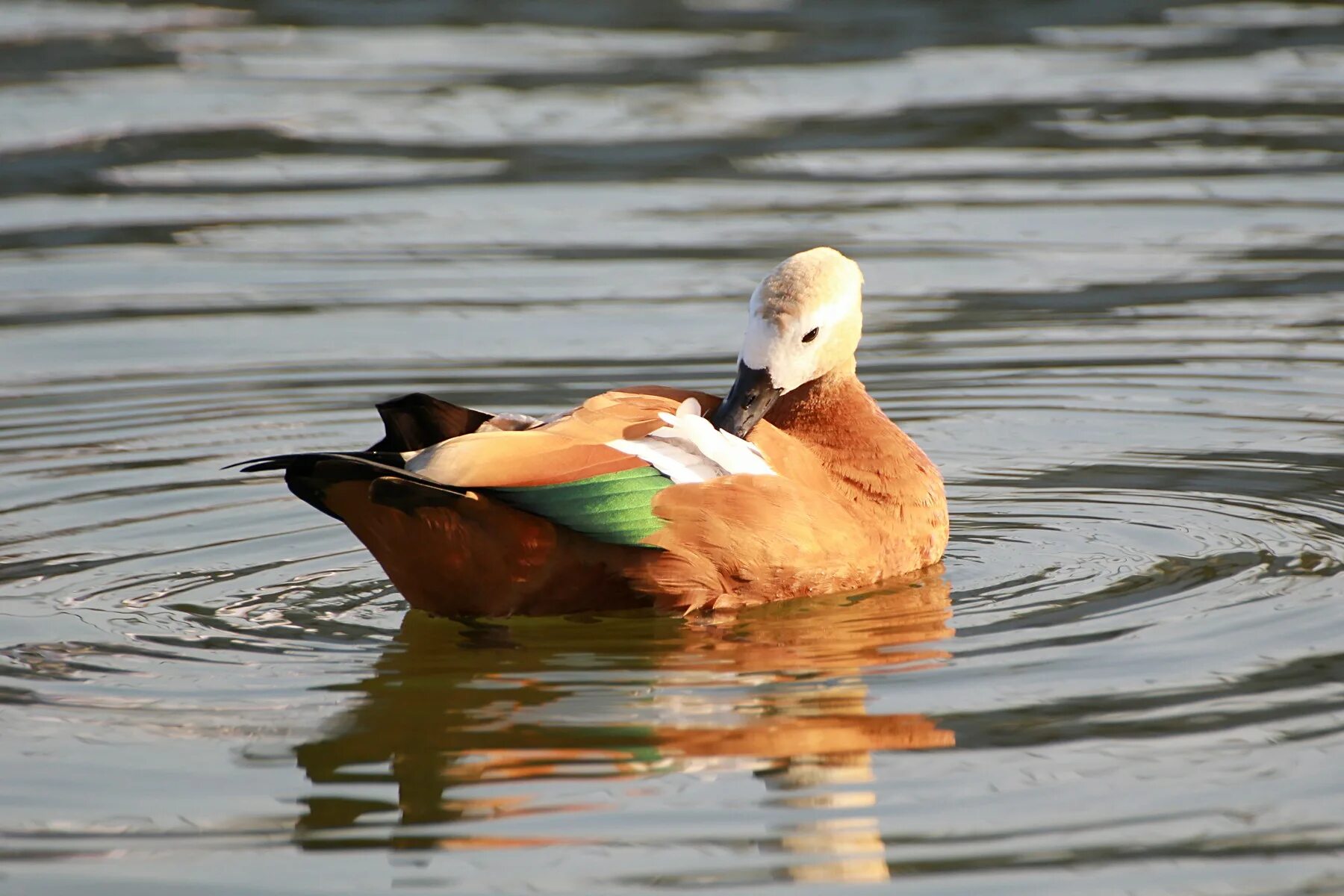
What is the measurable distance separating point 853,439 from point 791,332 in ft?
1.45

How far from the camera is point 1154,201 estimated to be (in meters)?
13.1

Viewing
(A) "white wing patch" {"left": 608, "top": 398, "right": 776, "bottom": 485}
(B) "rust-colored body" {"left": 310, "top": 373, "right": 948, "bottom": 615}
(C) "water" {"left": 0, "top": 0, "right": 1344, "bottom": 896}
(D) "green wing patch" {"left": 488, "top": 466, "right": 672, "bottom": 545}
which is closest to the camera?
(C) "water" {"left": 0, "top": 0, "right": 1344, "bottom": 896}

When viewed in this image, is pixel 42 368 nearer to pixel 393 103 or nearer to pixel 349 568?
pixel 349 568

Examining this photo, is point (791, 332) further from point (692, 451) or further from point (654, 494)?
point (654, 494)

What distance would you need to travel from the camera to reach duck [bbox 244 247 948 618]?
19.9 ft

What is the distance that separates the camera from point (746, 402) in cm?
688

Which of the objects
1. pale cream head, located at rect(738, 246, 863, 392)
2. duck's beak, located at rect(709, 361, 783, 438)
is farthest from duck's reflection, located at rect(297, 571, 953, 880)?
pale cream head, located at rect(738, 246, 863, 392)

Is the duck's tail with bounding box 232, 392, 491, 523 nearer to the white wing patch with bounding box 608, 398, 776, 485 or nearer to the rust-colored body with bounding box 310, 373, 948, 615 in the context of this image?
the rust-colored body with bounding box 310, 373, 948, 615

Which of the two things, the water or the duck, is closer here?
the water

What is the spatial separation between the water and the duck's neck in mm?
382

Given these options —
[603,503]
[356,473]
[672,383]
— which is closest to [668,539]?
[603,503]

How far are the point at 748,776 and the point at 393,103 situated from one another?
1138cm

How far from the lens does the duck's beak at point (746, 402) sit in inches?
268

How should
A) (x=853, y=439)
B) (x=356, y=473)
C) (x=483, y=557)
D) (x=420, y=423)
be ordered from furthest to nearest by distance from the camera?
(x=853, y=439)
(x=420, y=423)
(x=483, y=557)
(x=356, y=473)
